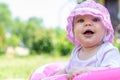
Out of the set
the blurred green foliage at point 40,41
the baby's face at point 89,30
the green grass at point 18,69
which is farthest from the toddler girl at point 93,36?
the blurred green foliage at point 40,41

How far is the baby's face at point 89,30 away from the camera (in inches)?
98.1

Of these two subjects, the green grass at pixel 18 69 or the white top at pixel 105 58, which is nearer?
the white top at pixel 105 58

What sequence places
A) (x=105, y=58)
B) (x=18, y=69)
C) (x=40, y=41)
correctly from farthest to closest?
1. (x=40, y=41)
2. (x=18, y=69)
3. (x=105, y=58)

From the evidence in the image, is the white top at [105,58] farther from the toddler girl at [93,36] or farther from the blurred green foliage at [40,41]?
the blurred green foliage at [40,41]

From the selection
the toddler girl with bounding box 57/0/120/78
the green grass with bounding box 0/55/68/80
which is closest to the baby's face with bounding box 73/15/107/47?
the toddler girl with bounding box 57/0/120/78

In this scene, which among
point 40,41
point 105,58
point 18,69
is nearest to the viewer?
point 105,58

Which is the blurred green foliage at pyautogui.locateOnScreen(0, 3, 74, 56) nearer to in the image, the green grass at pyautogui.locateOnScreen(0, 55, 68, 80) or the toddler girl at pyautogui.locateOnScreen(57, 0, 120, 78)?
the green grass at pyautogui.locateOnScreen(0, 55, 68, 80)

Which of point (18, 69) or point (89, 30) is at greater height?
point (89, 30)

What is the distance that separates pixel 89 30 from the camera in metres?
2.49

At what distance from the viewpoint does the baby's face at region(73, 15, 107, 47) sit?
2.49 metres

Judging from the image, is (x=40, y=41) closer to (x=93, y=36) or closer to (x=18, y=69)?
(x=18, y=69)

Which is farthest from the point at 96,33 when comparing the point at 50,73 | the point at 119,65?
the point at 50,73

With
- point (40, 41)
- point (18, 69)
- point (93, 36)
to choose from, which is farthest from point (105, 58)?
point (40, 41)

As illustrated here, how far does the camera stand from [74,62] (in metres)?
2.67
